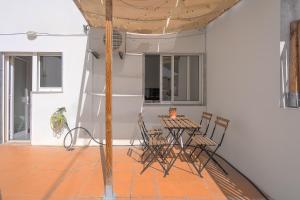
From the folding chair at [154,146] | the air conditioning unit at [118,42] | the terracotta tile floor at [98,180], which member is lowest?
the terracotta tile floor at [98,180]

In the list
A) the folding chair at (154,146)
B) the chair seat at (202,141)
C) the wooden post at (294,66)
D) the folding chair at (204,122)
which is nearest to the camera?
the wooden post at (294,66)

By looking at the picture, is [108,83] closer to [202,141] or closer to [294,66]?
[202,141]

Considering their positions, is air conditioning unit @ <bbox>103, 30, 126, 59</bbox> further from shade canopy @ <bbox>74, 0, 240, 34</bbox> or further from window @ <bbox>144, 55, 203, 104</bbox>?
window @ <bbox>144, 55, 203, 104</bbox>

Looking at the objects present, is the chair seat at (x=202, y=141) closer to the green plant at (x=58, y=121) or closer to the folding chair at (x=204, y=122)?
the folding chair at (x=204, y=122)

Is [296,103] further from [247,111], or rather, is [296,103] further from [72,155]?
[72,155]

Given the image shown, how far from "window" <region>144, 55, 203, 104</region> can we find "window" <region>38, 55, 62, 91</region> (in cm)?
229

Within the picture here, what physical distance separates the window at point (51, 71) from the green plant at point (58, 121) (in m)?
0.68

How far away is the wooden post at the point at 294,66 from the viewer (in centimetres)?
310

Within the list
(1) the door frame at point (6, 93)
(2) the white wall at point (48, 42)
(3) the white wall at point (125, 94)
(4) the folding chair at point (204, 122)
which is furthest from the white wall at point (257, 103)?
(1) the door frame at point (6, 93)

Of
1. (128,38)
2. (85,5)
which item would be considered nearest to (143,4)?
(85,5)

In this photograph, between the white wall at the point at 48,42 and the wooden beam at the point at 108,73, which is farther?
the white wall at the point at 48,42

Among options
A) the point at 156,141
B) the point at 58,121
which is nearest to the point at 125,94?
the point at 58,121

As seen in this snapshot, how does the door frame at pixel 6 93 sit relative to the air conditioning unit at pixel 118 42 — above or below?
below

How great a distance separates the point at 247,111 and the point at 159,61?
10.9 feet
